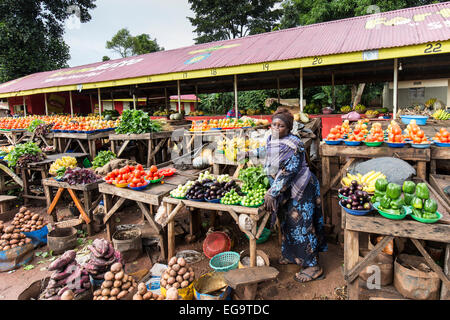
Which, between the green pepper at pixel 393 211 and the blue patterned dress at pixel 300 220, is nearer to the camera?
the green pepper at pixel 393 211

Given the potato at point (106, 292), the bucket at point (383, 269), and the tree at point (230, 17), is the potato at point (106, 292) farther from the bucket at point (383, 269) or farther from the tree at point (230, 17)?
the tree at point (230, 17)

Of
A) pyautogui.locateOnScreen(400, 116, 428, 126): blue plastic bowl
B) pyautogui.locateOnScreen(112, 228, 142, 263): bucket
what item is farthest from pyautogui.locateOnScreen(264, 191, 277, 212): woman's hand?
pyautogui.locateOnScreen(400, 116, 428, 126): blue plastic bowl

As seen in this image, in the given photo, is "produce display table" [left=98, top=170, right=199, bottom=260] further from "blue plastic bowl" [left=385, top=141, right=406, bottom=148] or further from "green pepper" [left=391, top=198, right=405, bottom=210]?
"blue plastic bowl" [left=385, top=141, right=406, bottom=148]

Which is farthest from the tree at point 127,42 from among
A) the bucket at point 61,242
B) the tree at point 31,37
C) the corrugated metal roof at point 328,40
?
the bucket at point 61,242

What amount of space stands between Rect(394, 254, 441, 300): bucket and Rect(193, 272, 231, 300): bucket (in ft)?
5.87

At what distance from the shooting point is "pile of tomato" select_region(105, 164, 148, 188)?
460 centimetres

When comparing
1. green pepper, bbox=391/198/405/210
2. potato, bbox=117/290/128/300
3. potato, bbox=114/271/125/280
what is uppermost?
green pepper, bbox=391/198/405/210

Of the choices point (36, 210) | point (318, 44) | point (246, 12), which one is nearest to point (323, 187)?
point (318, 44)

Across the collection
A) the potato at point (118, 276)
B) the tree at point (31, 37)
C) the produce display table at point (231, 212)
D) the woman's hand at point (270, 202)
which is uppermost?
the tree at point (31, 37)

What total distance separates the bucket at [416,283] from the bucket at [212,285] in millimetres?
1790

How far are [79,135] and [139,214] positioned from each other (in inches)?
151

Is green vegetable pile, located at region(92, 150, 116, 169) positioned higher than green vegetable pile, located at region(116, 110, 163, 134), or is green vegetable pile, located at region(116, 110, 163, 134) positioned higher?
green vegetable pile, located at region(116, 110, 163, 134)

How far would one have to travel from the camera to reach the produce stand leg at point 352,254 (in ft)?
9.63

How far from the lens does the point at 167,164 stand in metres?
6.50
